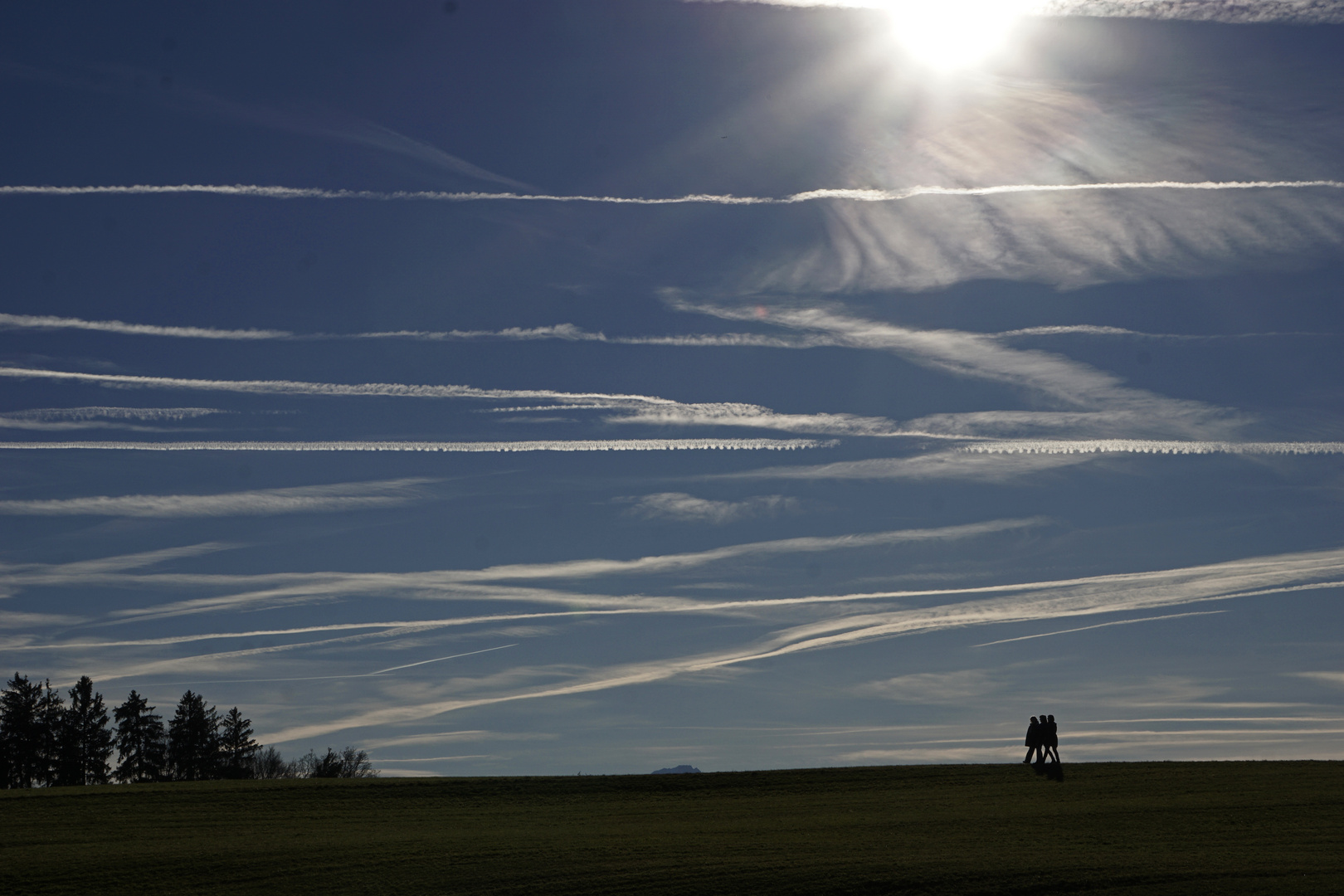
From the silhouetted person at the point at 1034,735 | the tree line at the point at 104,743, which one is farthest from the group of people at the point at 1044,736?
the tree line at the point at 104,743

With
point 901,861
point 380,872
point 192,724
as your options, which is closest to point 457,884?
point 380,872

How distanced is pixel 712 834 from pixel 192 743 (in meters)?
73.2

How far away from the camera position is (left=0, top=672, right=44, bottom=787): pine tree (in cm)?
7894

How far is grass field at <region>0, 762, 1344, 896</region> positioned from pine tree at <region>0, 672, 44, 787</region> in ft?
143

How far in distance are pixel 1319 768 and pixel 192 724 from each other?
3172 inches

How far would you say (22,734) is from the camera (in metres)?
79.6

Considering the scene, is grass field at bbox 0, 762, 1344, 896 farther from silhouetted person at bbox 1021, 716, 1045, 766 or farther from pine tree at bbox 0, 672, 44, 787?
pine tree at bbox 0, 672, 44, 787

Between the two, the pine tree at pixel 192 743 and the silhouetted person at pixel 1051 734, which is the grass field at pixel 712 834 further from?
the pine tree at pixel 192 743

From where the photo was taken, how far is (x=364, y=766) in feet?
343

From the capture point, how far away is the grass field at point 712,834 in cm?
2336

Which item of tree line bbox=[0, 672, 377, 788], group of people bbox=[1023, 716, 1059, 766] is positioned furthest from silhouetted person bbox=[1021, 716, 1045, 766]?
tree line bbox=[0, 672, 377, 788]

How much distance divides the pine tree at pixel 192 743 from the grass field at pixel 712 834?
50404 millimetres

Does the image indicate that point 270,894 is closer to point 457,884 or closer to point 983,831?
point 457,884

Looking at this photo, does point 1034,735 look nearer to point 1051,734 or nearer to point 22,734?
point 1051,734
